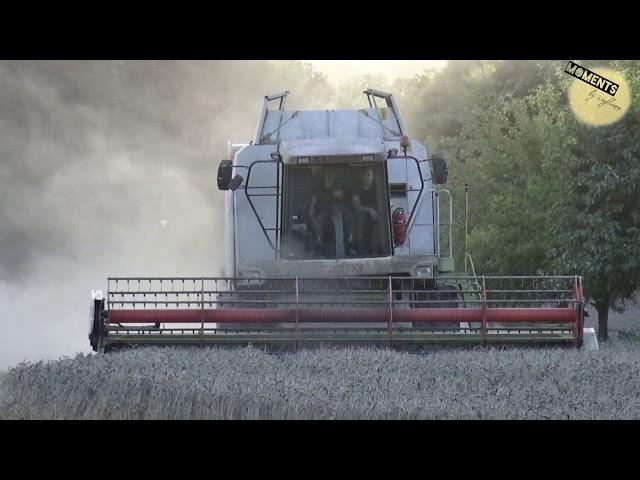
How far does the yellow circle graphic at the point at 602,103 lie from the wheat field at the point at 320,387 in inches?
347

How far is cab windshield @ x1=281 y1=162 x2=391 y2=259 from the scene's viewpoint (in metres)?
13.9

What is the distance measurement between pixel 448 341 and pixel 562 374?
191 centimetres

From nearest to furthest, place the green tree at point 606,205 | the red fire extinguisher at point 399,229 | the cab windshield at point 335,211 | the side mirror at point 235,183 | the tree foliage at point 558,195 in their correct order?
the cab windshield at point 335,211
the side mirror at point 235,183
the red fire extinguisher at point 399,229
the green tree at point 606,205
the tree foliage at point 558,195

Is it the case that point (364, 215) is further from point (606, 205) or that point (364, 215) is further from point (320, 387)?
point (606, 205)

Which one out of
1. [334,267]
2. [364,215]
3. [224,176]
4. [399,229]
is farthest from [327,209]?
[224,176]

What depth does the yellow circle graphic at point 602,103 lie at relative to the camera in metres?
19.9

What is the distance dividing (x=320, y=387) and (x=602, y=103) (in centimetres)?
1168

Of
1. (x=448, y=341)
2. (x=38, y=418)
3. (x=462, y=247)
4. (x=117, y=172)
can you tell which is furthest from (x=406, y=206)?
(x=117, y=172)

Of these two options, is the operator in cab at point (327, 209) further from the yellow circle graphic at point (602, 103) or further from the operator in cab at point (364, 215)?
the yellow circle graphic at point (602, 103)

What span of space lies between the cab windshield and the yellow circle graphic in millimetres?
7188

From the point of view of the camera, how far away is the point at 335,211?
13938 mm

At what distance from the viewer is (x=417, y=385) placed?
10312 mm

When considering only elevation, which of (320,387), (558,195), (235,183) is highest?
(558,195)

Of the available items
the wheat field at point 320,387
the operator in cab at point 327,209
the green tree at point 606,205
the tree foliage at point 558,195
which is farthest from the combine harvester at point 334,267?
the tree foliage at point 558,195
